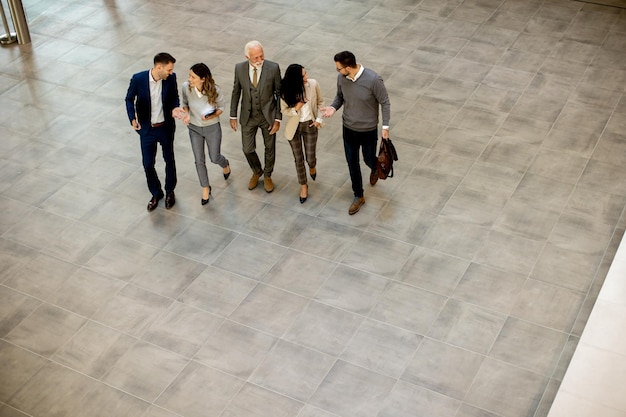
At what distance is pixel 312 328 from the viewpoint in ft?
23.5

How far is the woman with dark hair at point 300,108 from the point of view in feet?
25.5

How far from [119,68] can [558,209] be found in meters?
6.21

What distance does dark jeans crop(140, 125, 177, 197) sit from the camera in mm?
8156

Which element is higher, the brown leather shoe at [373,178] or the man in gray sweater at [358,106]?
the man in gray sweater at [358,106]

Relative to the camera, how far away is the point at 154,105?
7961 mm

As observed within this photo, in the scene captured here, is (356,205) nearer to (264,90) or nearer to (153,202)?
(264,90)

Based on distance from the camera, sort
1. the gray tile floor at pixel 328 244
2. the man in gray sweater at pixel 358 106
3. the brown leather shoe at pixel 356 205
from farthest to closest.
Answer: the brown leather shoe at pixel 356 205 < the man in gray sweater at pixel 358 106 < the gray tile floor at pixel 328 244

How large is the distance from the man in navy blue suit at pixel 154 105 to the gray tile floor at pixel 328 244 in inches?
29.4

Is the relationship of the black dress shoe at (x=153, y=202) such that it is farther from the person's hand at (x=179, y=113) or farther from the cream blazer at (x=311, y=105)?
the cream blazer at (x=311, y=105)

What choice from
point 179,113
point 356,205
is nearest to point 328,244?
point 356,205

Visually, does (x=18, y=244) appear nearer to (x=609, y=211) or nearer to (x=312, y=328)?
(x=312, y=328)

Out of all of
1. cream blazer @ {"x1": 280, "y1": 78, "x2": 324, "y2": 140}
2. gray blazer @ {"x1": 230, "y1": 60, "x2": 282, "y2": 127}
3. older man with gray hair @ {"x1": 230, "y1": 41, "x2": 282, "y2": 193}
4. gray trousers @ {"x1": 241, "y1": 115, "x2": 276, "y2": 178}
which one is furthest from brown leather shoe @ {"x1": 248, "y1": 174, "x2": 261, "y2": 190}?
cream blazer @ {"x1": 280, "y1": 78, "x2": 324, "y2": 140}

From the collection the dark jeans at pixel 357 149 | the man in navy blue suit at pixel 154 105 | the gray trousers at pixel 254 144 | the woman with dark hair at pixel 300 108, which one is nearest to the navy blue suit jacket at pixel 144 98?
the man in navy blue suit at pixel 154 105

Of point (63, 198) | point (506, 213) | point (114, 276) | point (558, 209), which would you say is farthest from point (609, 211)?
point (63, 198)
